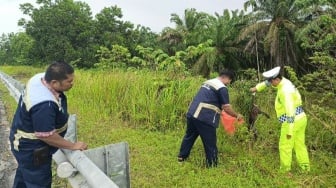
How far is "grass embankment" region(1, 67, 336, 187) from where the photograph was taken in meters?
5.85

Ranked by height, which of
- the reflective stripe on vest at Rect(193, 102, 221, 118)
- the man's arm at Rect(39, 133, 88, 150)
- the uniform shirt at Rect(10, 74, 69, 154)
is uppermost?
the uniform shirt at Rect(10, 74, 69, 154)

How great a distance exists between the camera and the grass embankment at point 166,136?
585 cm

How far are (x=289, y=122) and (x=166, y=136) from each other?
2.87 meters

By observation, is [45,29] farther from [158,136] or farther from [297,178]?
[297,178]

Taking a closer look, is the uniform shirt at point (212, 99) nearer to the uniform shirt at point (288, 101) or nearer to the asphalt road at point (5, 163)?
the uniform shirt at point (288, 101)

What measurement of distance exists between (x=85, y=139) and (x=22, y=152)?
4029 mm

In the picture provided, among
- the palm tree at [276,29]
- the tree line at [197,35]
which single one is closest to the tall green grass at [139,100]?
the tree line at [197,35]

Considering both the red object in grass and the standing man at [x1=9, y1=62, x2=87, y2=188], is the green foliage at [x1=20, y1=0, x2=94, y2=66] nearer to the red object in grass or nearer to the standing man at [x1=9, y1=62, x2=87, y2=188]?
the red object in grass

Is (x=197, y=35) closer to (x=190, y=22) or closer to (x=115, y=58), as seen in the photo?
(x=190, y=22)

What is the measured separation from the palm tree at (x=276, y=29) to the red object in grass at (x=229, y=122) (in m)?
24.2

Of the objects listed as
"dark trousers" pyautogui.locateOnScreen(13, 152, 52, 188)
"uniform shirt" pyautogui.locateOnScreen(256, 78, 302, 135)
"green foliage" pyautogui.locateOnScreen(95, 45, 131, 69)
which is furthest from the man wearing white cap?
"green foliage" pyautogui.locateOnScreen(95, 45, 131, 69)

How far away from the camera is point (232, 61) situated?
125ft

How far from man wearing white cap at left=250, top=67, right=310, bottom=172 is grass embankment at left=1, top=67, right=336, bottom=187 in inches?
8.8

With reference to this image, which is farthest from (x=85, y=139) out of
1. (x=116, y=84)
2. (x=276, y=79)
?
(x=276, y=79)
